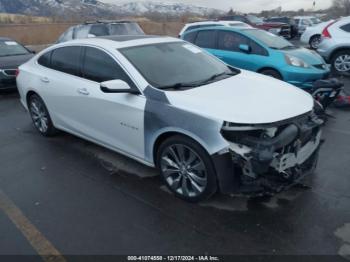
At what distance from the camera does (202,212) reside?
335 centimetres

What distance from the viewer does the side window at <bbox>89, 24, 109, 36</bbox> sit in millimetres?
10578

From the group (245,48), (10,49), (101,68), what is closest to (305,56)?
(245,48)

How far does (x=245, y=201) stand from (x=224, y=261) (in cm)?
92

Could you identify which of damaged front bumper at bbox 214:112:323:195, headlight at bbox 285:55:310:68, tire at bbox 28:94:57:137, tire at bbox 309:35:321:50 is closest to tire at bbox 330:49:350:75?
headlight at bbox 285:55:310:68

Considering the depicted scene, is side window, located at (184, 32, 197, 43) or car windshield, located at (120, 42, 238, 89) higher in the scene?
car windshield, located at (120, 42, 238, 89)

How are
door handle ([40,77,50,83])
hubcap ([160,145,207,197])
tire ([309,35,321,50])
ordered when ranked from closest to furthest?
hubcap ([160,145,207,197]) → door handle ([40,77,50,83]) → tire ([309,35,321,50])

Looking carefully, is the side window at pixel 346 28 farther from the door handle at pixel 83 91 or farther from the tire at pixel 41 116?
the tire at pixel 41 116

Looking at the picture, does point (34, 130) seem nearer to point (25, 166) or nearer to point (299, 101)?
point (25, 166)

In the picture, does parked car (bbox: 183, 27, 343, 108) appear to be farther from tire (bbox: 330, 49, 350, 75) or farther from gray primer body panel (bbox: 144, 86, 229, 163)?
gray primer body panel (bbox: 144, 86, 229, 163)

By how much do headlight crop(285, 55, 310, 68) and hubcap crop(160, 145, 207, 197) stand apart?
14.5 feet

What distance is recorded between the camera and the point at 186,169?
3438 millimetres

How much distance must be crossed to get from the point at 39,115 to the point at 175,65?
2.68 m

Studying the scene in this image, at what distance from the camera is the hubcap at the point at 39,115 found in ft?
17.3

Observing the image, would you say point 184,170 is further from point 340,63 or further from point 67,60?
point 340,63
